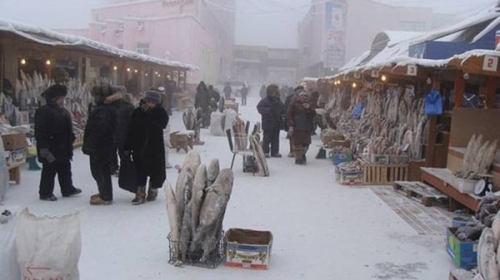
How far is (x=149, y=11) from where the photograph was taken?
123 ft

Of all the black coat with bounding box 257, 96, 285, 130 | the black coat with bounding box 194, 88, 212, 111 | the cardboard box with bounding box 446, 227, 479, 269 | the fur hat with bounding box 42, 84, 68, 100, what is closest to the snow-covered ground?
the cardboard box with bounding box 446, 227, 479, 269

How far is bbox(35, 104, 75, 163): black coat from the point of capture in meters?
7.08

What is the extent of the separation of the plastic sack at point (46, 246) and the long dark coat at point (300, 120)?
27.3ft

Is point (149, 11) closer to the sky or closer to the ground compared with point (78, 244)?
closer to the sky

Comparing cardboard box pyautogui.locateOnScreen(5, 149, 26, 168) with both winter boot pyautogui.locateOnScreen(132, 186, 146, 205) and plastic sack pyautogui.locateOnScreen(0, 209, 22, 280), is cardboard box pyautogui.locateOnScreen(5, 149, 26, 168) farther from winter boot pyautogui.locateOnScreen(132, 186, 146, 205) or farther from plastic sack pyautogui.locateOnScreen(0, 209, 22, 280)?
plastic sack pyautogui.locateOnScreen(0, 209, 22, 280)

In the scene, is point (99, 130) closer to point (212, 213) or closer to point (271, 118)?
point (212, 213)

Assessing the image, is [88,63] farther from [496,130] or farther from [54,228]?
[54,228]

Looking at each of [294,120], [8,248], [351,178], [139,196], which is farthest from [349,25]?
[8,248]

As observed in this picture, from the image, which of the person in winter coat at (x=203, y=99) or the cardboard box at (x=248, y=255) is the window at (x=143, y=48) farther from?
the cardboard box at (x=248, y=255)

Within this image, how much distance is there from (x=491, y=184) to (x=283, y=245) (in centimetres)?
272

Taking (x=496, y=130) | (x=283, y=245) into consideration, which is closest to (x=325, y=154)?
(x=496, y=130)

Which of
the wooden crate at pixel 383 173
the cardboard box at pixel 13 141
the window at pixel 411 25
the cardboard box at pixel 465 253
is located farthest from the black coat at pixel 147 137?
the window at pixel 411 25

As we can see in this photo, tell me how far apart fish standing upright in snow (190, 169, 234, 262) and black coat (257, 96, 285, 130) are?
7157mm

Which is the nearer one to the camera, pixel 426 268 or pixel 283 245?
pixel 426 268
